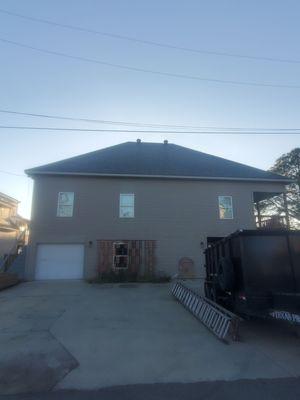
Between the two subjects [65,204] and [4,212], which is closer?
[65,204]

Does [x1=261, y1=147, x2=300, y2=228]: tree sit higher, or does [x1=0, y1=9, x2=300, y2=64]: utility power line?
[x1=0, y1=9, x2=300, y2=64]: utility power line

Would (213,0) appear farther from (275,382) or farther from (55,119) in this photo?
(275,382)

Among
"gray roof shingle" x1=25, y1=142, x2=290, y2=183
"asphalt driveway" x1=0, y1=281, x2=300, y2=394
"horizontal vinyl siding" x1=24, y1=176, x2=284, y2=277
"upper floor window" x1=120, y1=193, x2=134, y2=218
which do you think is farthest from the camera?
"gray roof shingle" x1=25, y1=142, x2=290, y2=183

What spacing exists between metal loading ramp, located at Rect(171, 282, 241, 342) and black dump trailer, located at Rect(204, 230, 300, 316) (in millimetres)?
332

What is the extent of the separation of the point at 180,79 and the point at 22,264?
525 inches

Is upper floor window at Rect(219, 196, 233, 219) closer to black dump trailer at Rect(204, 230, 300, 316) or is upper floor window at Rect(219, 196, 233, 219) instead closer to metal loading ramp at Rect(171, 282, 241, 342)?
metal loading ramp at Rect(171, 282, 241, 342)

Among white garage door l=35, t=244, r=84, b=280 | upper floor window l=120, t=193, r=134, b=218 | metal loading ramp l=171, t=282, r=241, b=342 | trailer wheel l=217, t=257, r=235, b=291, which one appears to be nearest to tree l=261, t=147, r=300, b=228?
upper floor window l=120, t=193, r=134, b=218

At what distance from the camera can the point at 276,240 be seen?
229 inches

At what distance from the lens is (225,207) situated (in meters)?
15.9

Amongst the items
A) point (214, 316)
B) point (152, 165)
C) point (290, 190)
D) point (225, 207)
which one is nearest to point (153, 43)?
point (152, 165)

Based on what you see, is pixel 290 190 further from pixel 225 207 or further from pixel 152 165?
pixel 152 165

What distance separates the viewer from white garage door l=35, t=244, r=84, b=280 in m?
14.0

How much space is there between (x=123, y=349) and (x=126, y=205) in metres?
10.6

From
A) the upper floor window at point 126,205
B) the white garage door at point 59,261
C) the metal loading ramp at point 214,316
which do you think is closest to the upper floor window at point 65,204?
the white garage door at point 59,261
